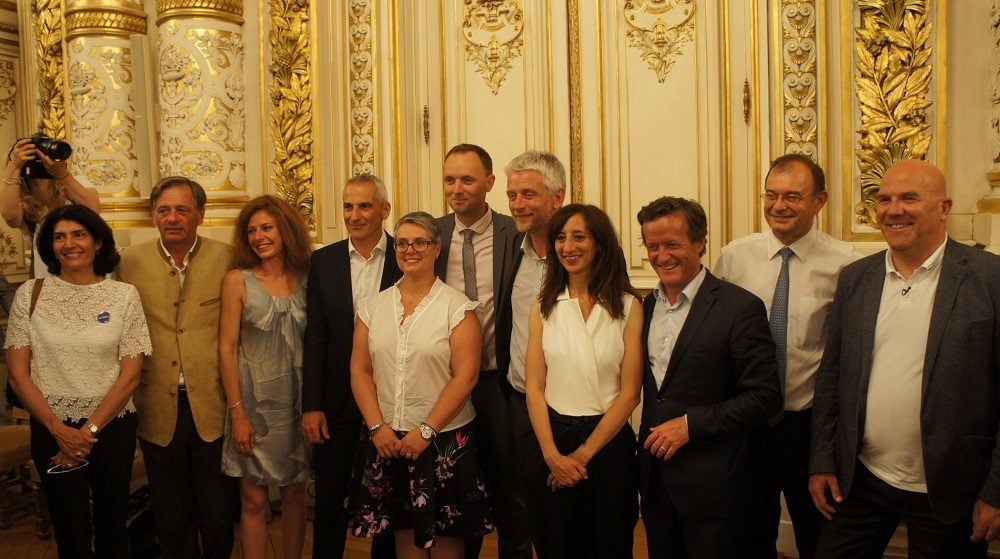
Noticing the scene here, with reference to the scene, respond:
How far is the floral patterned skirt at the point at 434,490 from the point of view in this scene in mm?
2855

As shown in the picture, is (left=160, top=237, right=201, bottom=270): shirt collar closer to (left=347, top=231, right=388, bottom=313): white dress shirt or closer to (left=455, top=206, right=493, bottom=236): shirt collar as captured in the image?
(left=347, top=231, right=388, bottom=313): white dress shirt

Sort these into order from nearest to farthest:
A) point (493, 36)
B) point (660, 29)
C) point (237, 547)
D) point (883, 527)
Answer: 1. point (883, 527)
2. point (237, 547)
3. point (660, 29)
4. point (493, 36)

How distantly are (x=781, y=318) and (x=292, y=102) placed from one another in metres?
2.83

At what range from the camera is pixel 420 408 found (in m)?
2.85

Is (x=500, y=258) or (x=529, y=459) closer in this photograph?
(x=529, y=459)

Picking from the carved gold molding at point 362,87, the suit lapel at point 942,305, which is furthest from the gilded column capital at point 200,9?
the suit lapel at point 942,305

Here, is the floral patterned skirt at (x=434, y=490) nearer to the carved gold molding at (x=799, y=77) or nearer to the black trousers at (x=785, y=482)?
the black trousers at (x=785, y=482)

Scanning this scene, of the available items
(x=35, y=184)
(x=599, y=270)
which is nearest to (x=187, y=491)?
(x=35, y=184)

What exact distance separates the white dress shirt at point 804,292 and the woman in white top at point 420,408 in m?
0.93

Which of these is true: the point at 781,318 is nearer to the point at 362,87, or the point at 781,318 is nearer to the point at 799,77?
the point at 799,77

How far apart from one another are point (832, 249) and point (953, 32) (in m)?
1.19

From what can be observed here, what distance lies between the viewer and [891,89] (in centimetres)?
336

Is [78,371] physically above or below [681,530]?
above

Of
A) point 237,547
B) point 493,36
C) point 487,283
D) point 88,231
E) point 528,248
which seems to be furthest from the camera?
point 493,36
